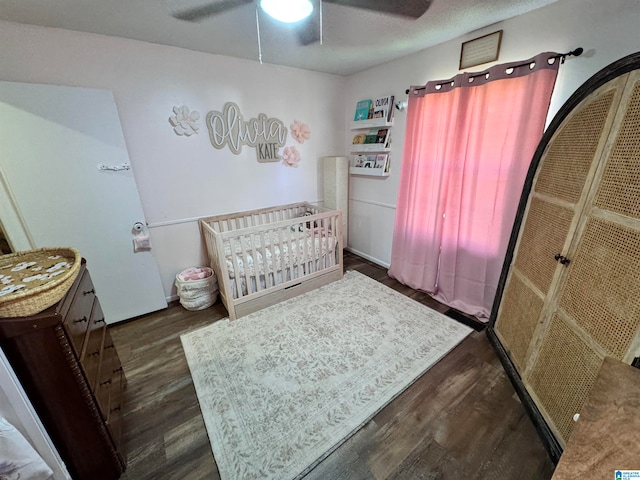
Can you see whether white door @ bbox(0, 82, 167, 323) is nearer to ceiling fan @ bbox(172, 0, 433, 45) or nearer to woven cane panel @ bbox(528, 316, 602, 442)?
ceiling fan @ bbox(172, 0, 433, 45)

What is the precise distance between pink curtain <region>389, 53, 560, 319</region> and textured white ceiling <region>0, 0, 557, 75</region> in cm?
38

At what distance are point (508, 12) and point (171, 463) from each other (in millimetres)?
3342

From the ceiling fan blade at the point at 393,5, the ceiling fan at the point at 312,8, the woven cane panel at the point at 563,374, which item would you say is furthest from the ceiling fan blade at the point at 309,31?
the woven cane panel at the point at 563,374

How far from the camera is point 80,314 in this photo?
1159mm

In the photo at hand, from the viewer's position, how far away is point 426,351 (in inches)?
75.1

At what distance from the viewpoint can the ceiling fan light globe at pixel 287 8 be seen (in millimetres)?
1252

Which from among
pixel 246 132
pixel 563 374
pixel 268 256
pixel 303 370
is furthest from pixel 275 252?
pixel 563 374

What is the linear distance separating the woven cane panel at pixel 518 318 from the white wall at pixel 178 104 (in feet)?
7.91

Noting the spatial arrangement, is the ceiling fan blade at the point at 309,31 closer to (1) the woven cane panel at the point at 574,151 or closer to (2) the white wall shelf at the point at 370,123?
(2) the white wall shelf at the point at 370,123

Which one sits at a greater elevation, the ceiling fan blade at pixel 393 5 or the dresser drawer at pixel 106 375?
the ceiling fan blade at pixel 393 5

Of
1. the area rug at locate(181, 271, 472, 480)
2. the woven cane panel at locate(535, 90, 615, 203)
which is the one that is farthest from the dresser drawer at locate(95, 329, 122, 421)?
the woven cane panel at locate(535, 90, 615, 203)

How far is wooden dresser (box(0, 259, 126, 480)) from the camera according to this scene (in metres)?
0.92

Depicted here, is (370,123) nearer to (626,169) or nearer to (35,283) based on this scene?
(626,169)

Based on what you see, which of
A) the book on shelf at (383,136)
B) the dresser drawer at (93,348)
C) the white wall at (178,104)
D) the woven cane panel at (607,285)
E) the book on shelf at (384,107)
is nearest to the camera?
the woven cane panel at (607,285)
